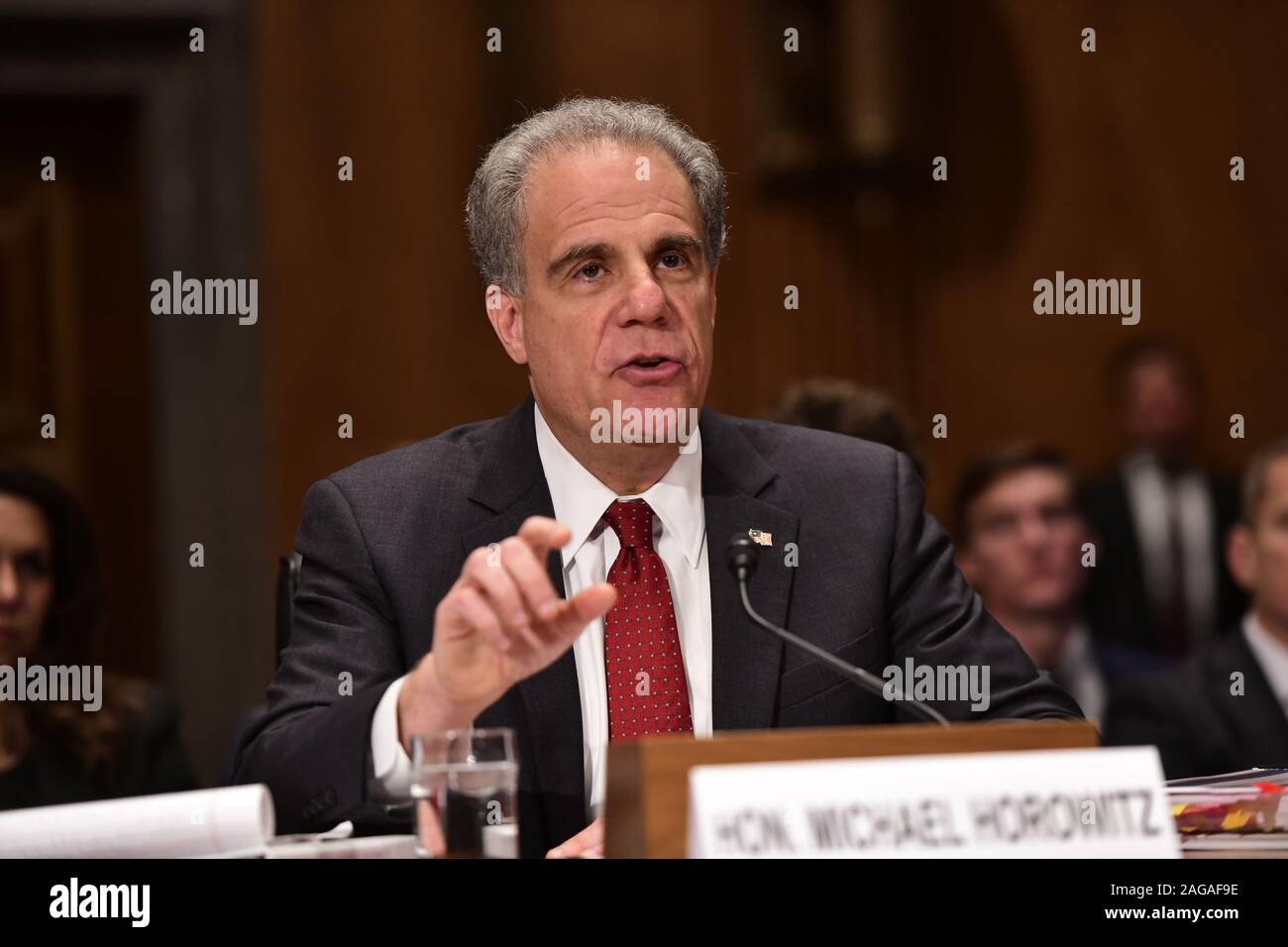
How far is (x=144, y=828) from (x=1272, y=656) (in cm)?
272

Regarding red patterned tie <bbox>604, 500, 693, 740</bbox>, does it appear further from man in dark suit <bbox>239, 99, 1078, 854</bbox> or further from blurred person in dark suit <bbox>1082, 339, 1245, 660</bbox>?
blurred person in dark suit <bbox>1082, 339, 1245, 660</bbox>

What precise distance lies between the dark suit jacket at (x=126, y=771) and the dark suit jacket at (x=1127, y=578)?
9.45ft

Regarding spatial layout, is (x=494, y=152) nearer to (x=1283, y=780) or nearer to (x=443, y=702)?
(x=443, y=702)

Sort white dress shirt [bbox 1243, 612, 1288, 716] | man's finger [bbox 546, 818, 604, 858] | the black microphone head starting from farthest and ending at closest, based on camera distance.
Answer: white dress shirt [bbox 1243, 612, 1288, 716] < the black microphone head < man's finger [bbox 546, 818, 604, 858]

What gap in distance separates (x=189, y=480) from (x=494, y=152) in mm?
3124

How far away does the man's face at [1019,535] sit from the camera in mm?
4363

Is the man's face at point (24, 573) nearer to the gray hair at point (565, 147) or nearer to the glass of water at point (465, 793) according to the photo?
the gray hair at point (565, 147)

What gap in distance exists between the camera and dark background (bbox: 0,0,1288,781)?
17.6ft

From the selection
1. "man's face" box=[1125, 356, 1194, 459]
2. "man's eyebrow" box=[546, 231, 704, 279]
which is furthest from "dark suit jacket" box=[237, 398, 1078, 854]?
"man's face" box=[1125, 356, 1194, 459]

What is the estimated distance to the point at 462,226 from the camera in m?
5.38

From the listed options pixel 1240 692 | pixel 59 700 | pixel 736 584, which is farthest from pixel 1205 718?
pixel 59 700

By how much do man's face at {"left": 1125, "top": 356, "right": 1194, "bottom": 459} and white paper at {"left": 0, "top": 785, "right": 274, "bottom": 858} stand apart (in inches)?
169

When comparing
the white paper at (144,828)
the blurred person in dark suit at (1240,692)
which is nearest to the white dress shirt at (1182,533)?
the blurred person in dark suit at (1240,692)
